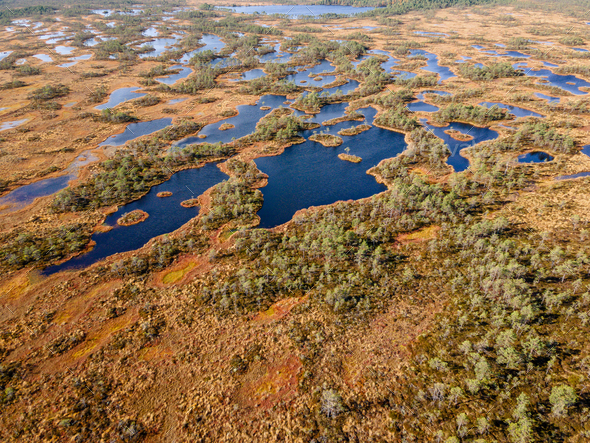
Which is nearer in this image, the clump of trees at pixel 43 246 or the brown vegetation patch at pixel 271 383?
the brown vegetation patch at pixel 271 383

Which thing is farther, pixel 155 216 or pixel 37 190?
pixel 37 190

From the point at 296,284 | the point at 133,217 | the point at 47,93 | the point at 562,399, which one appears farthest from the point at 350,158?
the point at 47,93

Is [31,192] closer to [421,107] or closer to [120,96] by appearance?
[120,96]

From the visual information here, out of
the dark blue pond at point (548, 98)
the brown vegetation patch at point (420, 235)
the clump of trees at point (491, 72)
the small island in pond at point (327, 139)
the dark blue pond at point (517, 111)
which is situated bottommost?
A: the brown vegetation patch at point (420, 235)

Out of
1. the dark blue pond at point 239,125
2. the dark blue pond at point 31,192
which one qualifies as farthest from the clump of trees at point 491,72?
the dark blue pond at point 31,192

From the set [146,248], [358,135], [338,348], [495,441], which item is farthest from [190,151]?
[495,441]

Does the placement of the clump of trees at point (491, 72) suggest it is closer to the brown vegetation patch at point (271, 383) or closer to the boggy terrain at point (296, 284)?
the boggy terrain at point (296, 284)
